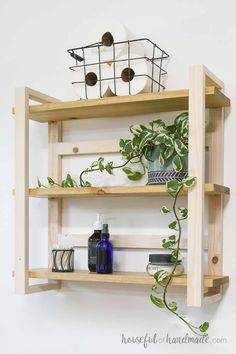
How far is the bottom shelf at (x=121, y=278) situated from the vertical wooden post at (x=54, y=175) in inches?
7.2

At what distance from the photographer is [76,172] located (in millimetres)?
2018

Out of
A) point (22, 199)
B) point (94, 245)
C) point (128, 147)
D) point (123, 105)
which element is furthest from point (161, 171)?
point (22, 199)

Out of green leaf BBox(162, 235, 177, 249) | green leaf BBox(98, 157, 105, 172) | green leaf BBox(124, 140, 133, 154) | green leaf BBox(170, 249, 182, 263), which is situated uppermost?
green leaf BBox(124, 140, 133, 154)

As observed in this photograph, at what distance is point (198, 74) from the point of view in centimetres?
158

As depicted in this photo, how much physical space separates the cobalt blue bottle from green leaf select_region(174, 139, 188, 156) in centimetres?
37

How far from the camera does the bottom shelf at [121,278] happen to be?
1.60 metres

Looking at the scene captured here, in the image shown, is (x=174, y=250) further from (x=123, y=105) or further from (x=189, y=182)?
(x=123, y=105)

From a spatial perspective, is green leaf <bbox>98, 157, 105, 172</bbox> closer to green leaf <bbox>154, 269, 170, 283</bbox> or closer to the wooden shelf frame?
the wooden shelf frame

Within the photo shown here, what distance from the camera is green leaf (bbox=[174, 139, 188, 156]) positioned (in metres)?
1.62

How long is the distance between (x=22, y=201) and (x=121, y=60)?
54cm

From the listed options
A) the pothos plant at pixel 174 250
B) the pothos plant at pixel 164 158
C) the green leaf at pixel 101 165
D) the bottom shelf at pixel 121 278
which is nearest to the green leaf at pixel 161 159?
the pothos plant at pixel 164 158

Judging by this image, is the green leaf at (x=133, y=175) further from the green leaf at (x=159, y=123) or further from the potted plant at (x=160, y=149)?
the green leaf at (x=159, y=123)

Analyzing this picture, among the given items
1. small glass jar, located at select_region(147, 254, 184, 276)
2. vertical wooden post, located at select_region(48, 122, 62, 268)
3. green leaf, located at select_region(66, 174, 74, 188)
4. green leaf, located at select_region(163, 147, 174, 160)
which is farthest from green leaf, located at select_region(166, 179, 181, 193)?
vertical wooden post, located at select_region(48, 122, 62, 268)

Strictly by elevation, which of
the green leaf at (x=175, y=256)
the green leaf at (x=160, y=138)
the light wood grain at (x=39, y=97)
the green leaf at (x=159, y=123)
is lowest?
the green leaf at (x=175, y=256)
